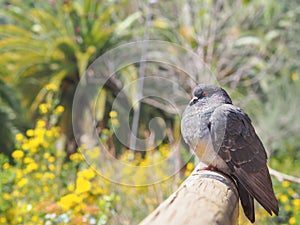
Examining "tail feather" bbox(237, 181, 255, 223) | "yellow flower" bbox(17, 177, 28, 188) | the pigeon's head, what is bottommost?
"tail feather" bbox(237, 181, 255, 223)

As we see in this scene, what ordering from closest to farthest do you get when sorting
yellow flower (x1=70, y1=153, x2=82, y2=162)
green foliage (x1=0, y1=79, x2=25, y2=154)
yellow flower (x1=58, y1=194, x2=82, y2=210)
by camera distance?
1. yellow flower (x1=58, y1=194, x2=82, y2=210)
2. yellow flower (x1=70, y1=153, x2=82, y2=162)
3. green foliage (x1=0, y1=79, x2=25, y2=154)

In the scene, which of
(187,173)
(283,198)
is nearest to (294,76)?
(187,173)

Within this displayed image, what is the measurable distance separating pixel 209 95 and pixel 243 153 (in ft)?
0.94

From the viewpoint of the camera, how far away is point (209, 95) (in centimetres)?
240

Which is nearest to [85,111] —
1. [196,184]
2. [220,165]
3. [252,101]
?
[252,101]

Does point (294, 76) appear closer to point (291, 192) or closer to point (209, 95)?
point (291, 192)

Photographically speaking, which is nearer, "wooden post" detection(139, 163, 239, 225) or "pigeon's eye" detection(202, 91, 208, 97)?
"wooden post" detection(139, 163, 239, 225)

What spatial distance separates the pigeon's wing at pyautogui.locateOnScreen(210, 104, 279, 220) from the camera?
91.0 inches

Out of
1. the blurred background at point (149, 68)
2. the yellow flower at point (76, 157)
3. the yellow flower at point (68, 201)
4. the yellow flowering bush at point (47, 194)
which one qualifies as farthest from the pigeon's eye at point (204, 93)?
the blurred background at point (149, 68)

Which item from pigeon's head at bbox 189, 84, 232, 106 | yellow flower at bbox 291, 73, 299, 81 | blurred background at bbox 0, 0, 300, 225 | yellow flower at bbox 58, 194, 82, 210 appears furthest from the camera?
yellow flower at bbox 291, 73, 299, 81

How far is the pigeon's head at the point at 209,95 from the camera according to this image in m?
2.39

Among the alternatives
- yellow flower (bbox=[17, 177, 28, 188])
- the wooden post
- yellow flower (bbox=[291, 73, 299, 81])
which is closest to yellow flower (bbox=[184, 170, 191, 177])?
yellow flower (bbox=[17, 177, 28, 188])

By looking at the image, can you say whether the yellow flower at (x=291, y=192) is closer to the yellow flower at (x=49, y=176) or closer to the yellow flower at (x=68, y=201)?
the yellow flower at (x=68, y=201)

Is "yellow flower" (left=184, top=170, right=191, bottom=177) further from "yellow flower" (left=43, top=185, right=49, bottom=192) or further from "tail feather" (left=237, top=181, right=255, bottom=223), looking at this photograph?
"tail feather" (left=237, top=181, right=255, bottom=223)
